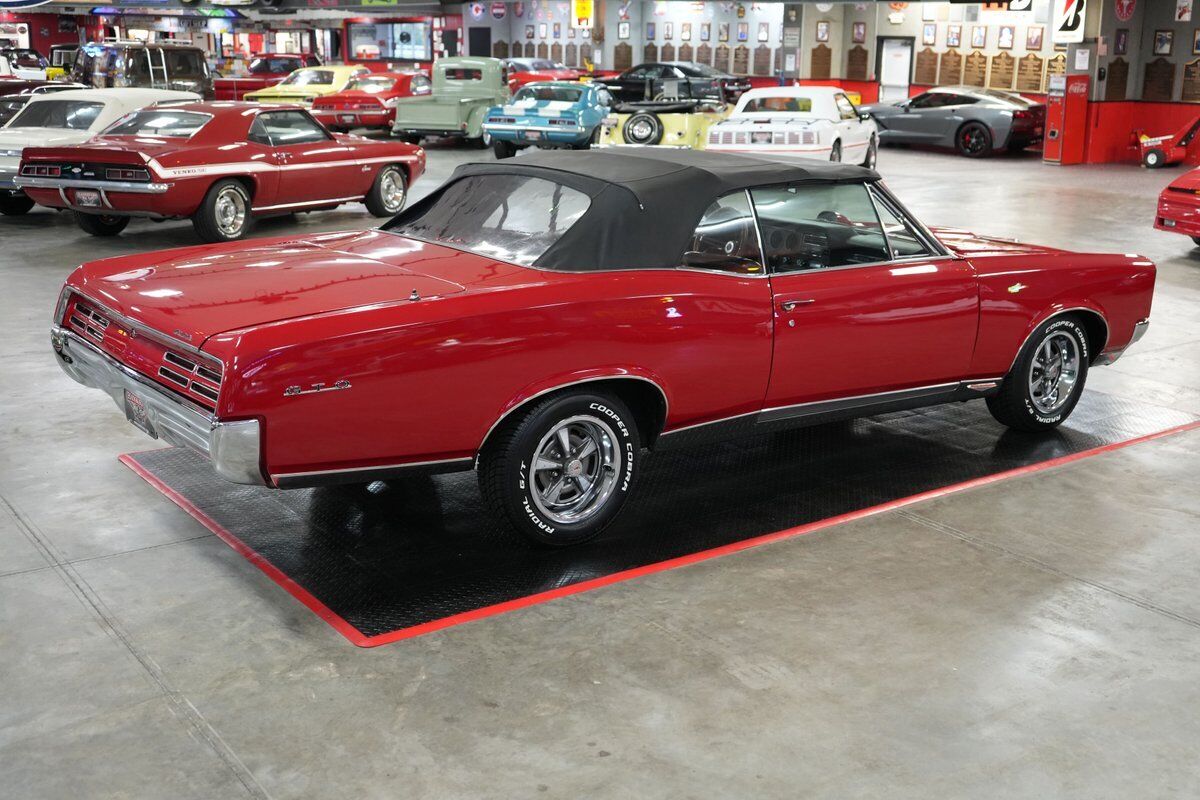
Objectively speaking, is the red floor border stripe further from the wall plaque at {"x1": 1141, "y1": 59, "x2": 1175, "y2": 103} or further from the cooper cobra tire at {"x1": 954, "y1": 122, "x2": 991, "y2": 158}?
the wall plaque at {"x1": 1141, "y1": 59, "x2": 1175, "y2": 103}

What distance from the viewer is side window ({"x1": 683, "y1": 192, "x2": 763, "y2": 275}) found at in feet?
16.3

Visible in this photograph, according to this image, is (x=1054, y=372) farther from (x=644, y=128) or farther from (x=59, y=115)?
(x=644, y=128)

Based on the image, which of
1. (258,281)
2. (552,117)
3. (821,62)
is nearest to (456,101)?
(552,117)

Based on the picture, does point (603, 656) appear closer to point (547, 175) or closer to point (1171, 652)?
point (1171, 652)

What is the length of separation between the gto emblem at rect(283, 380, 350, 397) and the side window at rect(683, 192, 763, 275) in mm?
1554

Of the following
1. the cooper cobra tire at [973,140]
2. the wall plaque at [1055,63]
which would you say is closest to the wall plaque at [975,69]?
the wall plaque at [1055,63]

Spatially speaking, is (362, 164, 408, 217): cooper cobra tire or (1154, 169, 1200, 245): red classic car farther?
(362, 164, 408, 217): cooper cobra tire

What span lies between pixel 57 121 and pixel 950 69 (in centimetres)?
2181

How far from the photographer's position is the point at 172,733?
133 inches

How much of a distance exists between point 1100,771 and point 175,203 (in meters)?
9.93

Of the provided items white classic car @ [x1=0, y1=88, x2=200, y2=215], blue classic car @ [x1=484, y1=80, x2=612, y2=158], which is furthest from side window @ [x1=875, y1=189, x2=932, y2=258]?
blue classic car @ [x1=484, y1=80, x2=612, y2=158]

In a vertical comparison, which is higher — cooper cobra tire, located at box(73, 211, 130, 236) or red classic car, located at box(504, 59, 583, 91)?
red classic car, located at box(504, 59, 583, 91)

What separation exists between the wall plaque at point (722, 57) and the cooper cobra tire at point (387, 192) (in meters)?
21.6

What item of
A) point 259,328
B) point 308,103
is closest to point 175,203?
point 259,328
